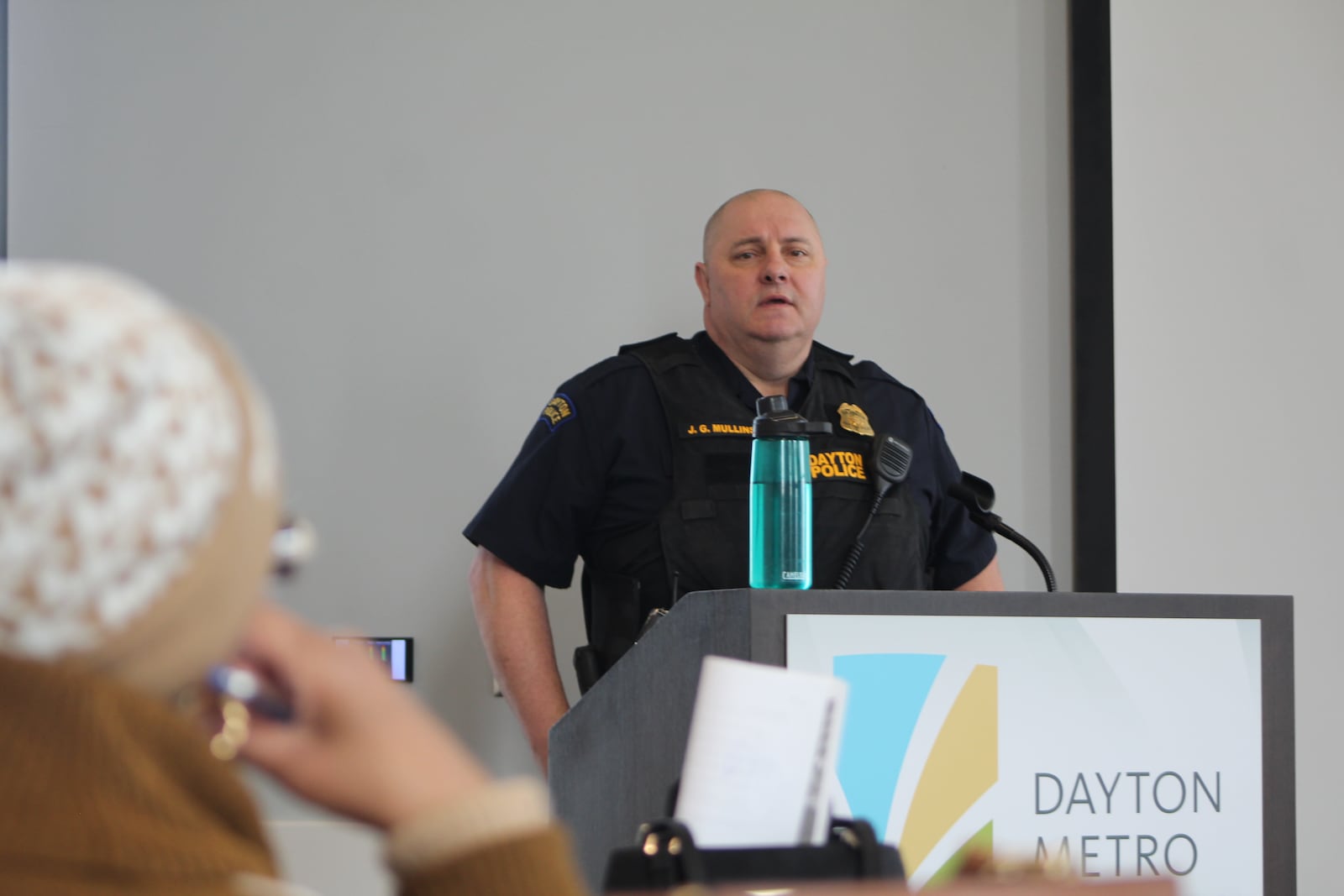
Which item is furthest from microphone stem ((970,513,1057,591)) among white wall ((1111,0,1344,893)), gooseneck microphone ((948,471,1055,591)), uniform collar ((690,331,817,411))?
white wall ((1111,0,1344,893))

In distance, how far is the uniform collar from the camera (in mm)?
2131

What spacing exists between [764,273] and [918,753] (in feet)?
3.58

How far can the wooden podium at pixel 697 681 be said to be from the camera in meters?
1.16

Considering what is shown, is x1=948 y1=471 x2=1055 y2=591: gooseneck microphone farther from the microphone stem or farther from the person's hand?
the person's hand

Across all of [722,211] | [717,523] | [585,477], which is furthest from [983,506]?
[722,211]

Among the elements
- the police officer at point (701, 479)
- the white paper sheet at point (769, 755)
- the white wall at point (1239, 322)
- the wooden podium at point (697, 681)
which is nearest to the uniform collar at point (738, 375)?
the police officer at point (701, 479)

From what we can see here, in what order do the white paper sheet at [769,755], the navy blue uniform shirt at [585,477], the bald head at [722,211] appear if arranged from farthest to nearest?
the bald head at [722,211]
the navy blue uniform shirt at [585,477]
the white paper sheet at [769,755]

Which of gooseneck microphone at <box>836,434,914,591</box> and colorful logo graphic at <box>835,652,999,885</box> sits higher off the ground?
gooseneck microphone at <box>836,434,914,591</box>

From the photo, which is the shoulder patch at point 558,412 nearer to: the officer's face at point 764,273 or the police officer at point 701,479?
the police officer at point 701,479

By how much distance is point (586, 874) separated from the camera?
135 cm

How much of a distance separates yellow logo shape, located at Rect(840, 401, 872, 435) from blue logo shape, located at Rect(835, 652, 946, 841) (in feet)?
2.82

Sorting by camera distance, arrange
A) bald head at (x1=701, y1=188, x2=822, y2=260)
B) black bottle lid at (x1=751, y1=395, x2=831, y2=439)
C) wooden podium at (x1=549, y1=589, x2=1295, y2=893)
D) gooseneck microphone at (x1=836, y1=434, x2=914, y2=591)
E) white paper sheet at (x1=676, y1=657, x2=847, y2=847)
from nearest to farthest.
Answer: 1. white paper sheet at (x1=676, y1=657, x2=847, y2=847)
2. wooden podium at (x1=549, y1=589, x2=1295, y2=893)
3. black bottle lid at (x1=751, y1=395, x2=831, y2=439)
4. gooseneck microphone at (x1=836, y1=434, x2=914, y2=591)
5. bald head at (x1=701, y1=188, x2=822, y2=260)

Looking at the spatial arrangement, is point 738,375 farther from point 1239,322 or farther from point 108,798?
point 108,798

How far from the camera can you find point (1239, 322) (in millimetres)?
2445
